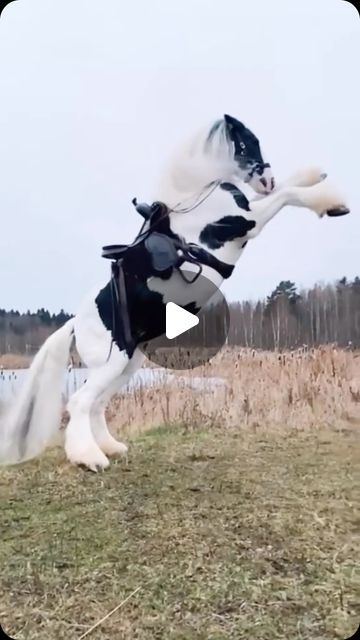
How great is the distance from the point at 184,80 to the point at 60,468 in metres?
0.73

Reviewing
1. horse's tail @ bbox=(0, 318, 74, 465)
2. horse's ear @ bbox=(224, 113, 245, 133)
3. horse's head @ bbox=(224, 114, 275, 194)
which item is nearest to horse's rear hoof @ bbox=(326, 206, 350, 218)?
horse's head @ bbox=(224, 114, 275, 194)

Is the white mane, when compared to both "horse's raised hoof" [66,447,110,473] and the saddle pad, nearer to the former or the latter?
the saddle pad

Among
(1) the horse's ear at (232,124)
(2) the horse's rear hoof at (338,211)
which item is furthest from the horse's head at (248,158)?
(2) the horse's rear hoof at (338,211)

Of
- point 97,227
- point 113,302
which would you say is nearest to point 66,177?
point 97,227

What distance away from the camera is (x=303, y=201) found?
110 centimetres

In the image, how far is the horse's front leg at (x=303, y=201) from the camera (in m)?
1.10

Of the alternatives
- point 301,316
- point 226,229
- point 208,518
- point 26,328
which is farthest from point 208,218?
point 208,518

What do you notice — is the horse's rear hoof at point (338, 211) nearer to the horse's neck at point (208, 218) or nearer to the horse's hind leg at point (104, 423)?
the horse's neck at point (208, 218)

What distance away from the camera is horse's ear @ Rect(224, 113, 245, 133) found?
110 centimetres

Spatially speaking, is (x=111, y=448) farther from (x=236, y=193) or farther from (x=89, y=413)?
(x=236, y=193)

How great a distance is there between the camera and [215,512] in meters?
1.07

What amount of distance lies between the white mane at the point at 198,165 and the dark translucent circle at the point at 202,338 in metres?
0.15

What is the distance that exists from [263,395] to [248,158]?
0.43m

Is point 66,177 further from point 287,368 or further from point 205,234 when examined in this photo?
point 287,368
